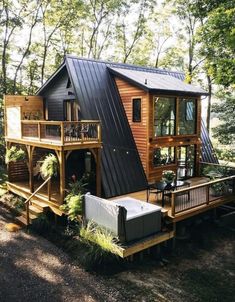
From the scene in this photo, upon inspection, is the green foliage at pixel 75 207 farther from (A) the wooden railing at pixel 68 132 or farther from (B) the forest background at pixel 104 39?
(B) the forest background at pixel 104 39

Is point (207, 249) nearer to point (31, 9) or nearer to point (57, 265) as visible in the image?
point (57, 265)

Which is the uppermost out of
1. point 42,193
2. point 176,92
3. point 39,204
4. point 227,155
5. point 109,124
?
point 176,92

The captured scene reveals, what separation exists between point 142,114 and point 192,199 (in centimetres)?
428

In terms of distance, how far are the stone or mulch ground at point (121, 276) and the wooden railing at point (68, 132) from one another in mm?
3847

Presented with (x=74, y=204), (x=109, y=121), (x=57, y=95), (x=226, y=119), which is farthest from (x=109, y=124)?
(x=226, y=119)

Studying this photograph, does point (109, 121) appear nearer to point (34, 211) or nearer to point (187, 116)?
point (187, 116)

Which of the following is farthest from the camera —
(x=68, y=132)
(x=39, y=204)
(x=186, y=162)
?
(x=186, y=162)

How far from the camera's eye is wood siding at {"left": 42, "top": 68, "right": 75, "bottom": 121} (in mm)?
14206

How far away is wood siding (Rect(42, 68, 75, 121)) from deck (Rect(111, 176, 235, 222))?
5.88 meters

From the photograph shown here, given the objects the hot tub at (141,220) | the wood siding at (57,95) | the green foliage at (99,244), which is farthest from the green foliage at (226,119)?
the green foliage at (99,244)

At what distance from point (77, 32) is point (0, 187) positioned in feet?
65.0

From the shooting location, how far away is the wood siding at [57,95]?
1421 centimetres

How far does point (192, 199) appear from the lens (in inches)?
439

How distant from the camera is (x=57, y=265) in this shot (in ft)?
29.0
